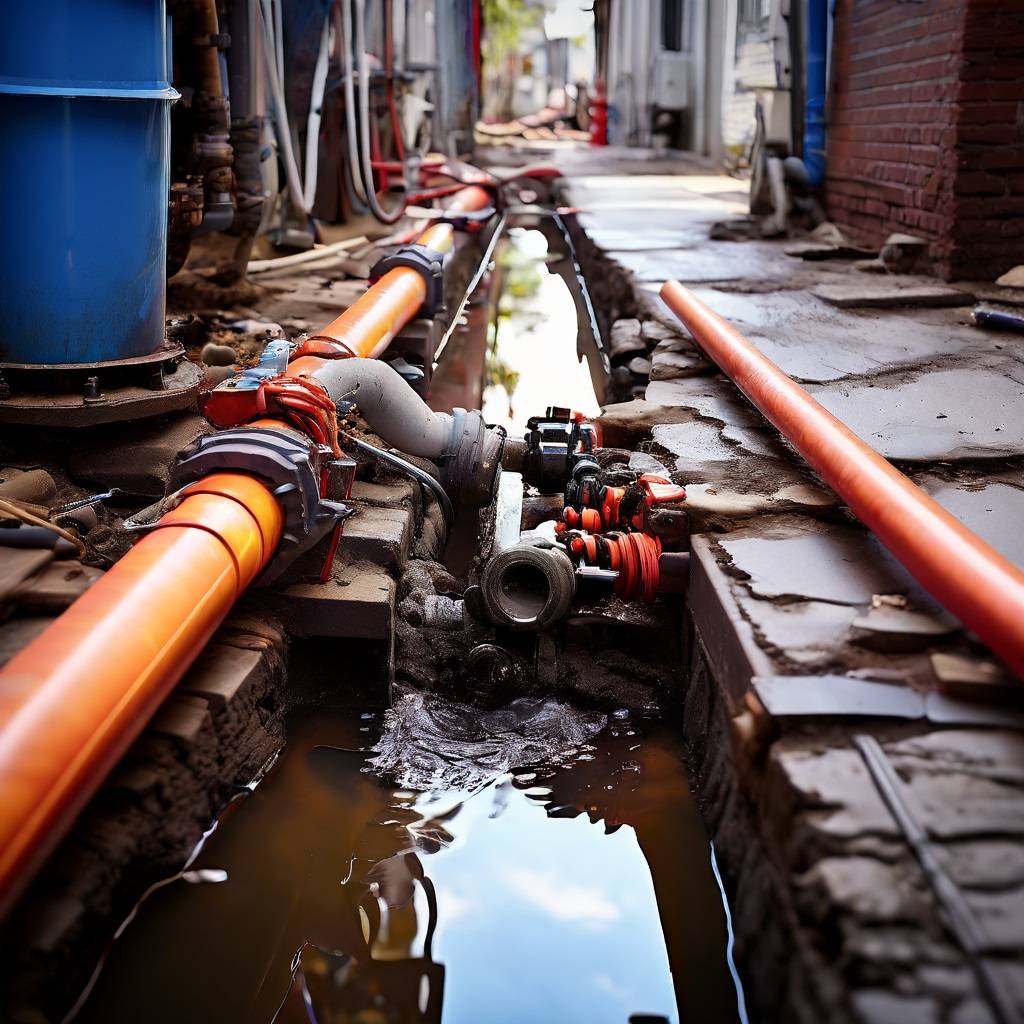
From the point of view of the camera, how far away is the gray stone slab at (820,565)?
1909 mm

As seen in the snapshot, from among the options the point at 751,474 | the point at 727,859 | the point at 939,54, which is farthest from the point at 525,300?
the point at 727,859

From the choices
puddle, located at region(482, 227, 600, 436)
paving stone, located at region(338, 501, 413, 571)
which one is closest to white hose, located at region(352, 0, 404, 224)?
puddle, located at region(482, 227, 600, 436)

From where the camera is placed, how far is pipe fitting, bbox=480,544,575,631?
229 cm

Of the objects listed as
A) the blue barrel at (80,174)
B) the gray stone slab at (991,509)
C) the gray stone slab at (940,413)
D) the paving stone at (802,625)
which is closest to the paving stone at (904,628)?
the paving stone at (802,625)

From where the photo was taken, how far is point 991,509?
2.18 meters

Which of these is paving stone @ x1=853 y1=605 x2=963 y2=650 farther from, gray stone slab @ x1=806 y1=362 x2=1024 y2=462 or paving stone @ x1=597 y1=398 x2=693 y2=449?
paving stone @ x1=597 y1=398 x2=693 y2=449

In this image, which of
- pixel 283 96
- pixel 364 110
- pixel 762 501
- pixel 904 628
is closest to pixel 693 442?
pixel 762 501

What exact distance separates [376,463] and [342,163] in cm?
456

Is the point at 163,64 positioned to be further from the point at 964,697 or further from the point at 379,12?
the point at 379,12

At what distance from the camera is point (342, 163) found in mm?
6906

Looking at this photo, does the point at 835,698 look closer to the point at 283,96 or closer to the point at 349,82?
the point at 283,96

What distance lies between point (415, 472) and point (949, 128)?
336cm

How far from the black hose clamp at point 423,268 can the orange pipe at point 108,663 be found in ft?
7.45

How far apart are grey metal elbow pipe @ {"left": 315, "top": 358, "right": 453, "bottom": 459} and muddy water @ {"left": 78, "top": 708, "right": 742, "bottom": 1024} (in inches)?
32.7
